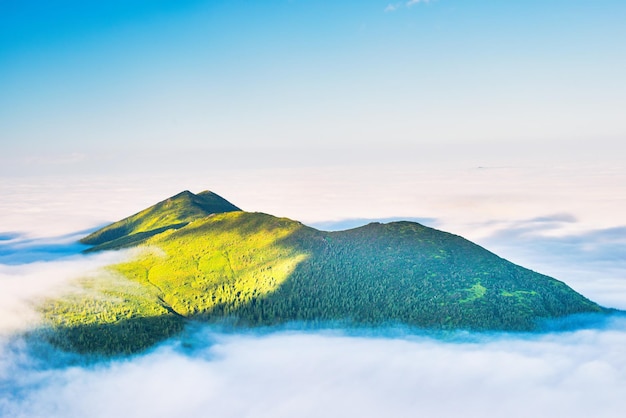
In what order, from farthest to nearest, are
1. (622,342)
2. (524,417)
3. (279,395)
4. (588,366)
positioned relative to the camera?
1. (622,342)
2. (588,366)
3. (279,395)
4. (524,417)

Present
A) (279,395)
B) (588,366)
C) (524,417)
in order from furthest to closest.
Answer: (588,366) < (279,395) < (524,417)

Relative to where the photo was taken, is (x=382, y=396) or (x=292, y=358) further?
(x=292, y=358)

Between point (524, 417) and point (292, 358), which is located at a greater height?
point (292, 358)

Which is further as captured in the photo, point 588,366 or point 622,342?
point 622,342

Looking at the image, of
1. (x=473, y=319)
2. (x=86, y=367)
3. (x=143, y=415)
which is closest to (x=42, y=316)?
(x=86, y=367)

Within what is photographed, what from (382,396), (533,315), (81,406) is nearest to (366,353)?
(382,396)

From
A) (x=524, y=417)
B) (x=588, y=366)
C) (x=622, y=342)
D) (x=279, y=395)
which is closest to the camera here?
(x=524, y=417)

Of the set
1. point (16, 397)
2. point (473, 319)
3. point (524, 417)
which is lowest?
point (524, 417)

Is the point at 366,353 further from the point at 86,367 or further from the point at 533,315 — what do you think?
the point at 86,367

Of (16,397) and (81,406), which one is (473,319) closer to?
(81,406)
